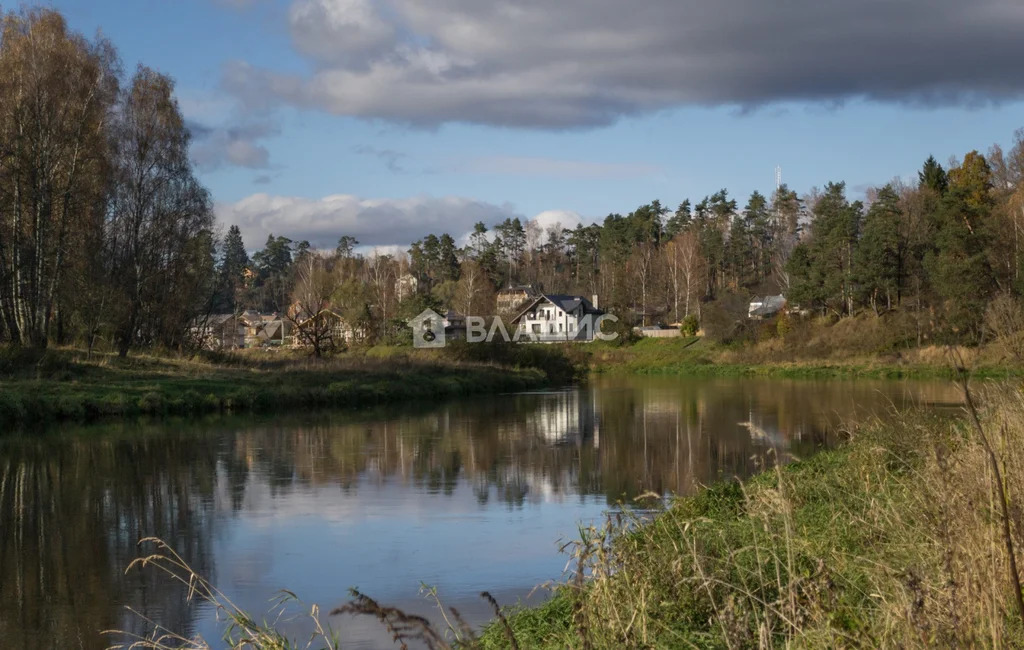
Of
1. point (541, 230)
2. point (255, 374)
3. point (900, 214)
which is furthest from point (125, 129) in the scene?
point (541, 230)

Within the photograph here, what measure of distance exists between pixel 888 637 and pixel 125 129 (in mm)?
36708

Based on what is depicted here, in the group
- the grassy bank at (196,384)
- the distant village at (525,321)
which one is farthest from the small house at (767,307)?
the grassy bank at (196,384)

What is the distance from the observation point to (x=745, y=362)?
58.9 m

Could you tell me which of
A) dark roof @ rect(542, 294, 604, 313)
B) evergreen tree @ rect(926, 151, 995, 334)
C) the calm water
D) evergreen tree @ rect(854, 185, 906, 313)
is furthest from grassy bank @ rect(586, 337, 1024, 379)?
the calm water

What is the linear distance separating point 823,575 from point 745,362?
184 feet

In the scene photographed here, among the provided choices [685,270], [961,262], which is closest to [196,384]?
[961,262]

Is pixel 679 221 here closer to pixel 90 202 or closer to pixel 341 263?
pixel 341 263

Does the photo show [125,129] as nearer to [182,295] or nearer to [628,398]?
[182,295]

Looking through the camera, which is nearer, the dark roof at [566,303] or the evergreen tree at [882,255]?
the evergreen tree at [882,255]

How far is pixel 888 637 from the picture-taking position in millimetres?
4293

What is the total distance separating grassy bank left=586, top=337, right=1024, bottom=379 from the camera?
47.5m
